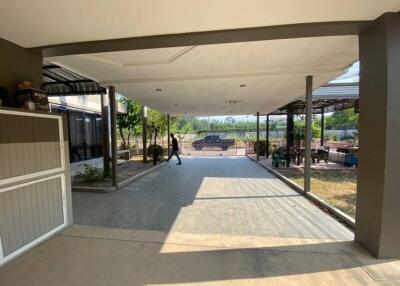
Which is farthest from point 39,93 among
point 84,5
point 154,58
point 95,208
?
point 95,208

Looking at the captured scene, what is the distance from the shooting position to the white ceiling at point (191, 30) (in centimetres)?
Result: 224

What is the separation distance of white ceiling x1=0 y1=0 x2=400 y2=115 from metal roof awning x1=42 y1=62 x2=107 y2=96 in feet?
2.92

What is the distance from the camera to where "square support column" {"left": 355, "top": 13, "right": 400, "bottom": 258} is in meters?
2.43

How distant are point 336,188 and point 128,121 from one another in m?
12.3

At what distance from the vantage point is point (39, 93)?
308cm

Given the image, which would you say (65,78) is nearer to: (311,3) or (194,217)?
(194,217)

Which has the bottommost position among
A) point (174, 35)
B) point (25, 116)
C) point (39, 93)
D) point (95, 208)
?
point (95, 208)

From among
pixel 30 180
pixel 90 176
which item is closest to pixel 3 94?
pixel 30 180

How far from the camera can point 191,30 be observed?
2730mm

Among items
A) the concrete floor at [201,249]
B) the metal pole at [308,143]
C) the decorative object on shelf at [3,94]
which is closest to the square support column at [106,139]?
the concrete floor at [201,249]

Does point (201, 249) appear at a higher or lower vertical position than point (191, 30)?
lower

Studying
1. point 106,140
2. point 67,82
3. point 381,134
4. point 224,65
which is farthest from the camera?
point 106,140

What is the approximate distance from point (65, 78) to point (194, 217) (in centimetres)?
505

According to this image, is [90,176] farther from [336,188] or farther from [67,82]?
[336,188]
